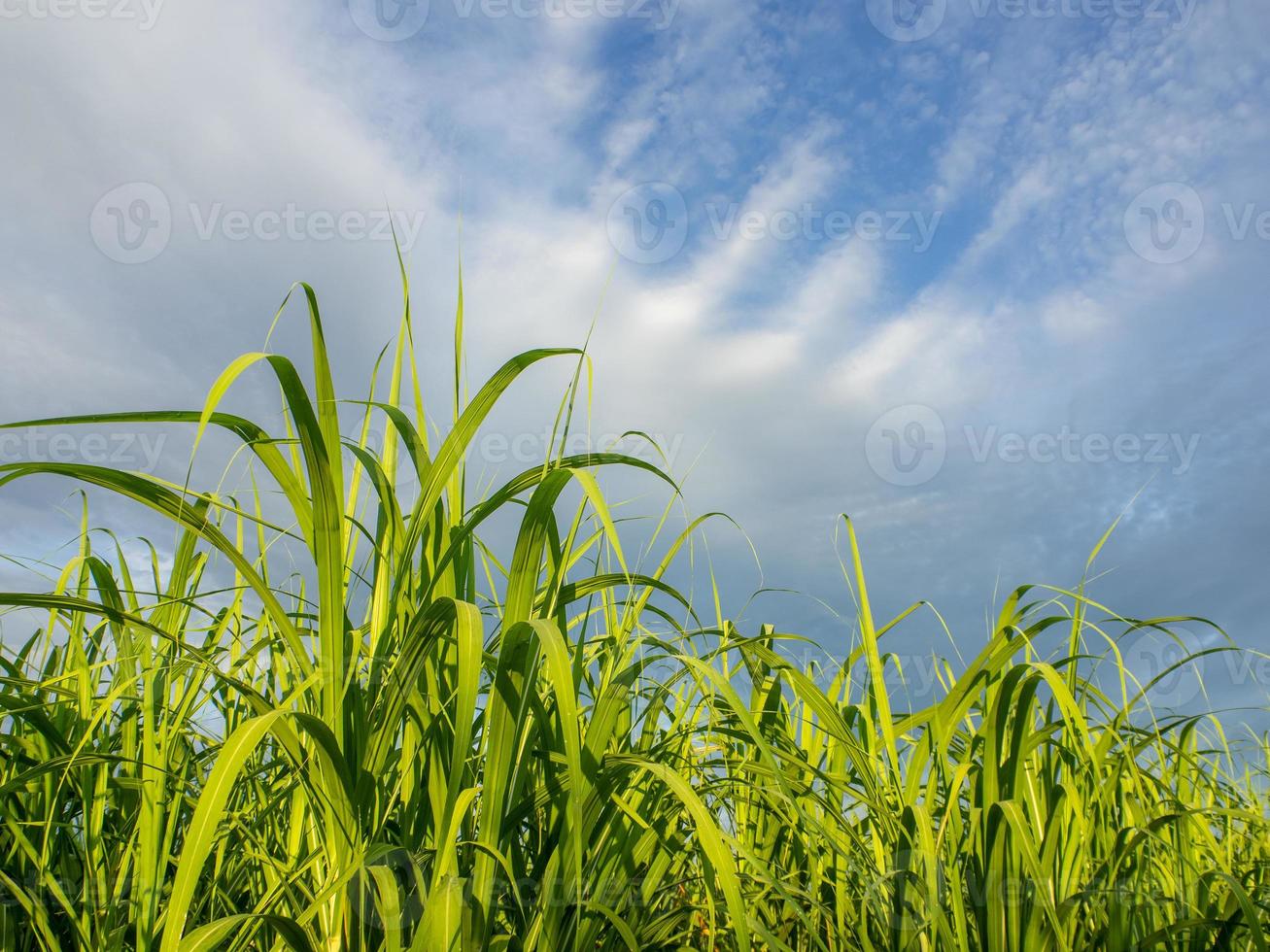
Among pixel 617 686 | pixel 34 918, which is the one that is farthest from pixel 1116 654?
pixel 34 918

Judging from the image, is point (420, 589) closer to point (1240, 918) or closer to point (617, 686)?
point (617, 686)

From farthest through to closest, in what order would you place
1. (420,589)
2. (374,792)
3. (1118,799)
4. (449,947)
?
1. (1118,799)
2. (420,589)
3. (374,792)
4. (449,947)

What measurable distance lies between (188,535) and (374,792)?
66 cm

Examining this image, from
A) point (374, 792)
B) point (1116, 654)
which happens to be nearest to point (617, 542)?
point (374, 792)

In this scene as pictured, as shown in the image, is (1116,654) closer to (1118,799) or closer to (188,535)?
(1118,799)

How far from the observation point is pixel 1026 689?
1302 mm

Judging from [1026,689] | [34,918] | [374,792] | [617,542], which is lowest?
[34,918]

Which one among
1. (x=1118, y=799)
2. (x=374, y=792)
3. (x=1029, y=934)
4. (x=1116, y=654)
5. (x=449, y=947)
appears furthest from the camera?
(x=1118, y=799)

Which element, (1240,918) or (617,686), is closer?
(617,686)

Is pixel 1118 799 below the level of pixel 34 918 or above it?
above

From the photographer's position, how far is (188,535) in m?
1.39

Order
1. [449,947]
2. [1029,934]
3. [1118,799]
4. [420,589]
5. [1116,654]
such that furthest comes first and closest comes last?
[1118,799] → [1116,654] → [1029,934] → [420,589] → [449,947]

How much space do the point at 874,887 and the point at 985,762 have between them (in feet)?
0.90

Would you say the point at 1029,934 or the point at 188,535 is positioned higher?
the point at 188,535
